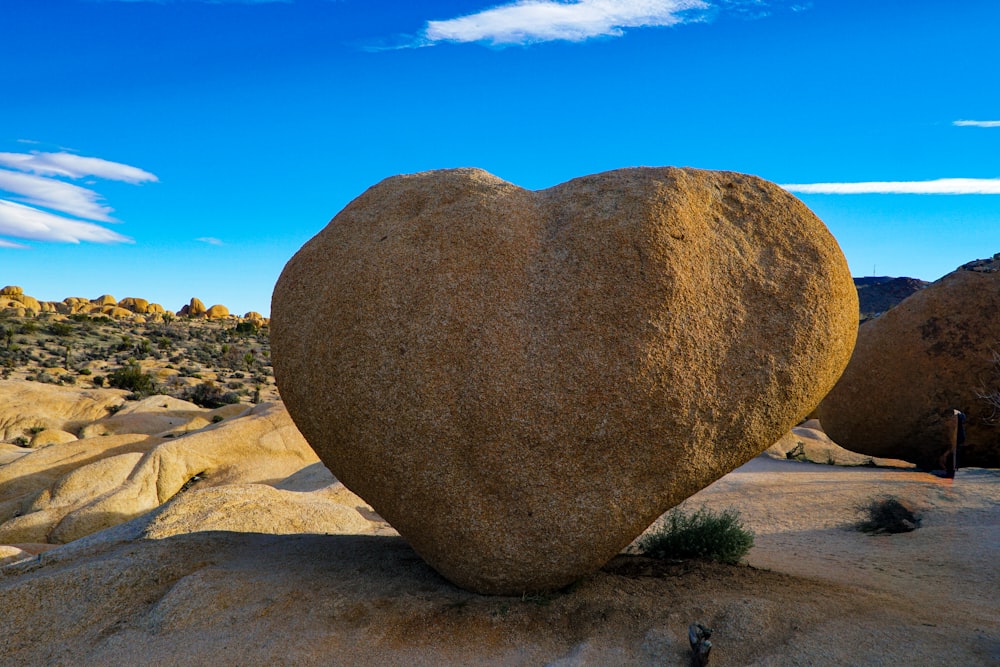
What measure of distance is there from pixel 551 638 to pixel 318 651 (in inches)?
60.3

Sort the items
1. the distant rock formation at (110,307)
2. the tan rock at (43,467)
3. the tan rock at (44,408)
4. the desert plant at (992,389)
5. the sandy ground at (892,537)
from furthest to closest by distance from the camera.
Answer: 1. the distant rock formation at (110,307)
2. the tan rock at (44,408)
3. the desert plant at (992,389)
4. the tan rock at (43,467)
5. the sandy ground at (892,537)

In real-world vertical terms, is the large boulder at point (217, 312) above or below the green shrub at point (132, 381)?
above

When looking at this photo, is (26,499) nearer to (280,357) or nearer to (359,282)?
(280,357)

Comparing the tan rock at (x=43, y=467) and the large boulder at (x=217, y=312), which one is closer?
the tan rock at (x=43, y=467)

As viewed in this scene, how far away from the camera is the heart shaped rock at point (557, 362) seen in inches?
185

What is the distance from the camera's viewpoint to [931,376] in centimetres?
1304

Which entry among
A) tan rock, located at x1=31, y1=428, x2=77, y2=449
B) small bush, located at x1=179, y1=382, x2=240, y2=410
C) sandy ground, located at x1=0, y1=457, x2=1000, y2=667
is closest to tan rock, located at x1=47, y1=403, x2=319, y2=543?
sandy ground, located at x1=0, y1=457, x2=1000, y2=667

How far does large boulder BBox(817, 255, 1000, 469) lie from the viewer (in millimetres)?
12836

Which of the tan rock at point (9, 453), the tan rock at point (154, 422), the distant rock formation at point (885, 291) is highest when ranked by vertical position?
the distant rock formation at point (885, 291)

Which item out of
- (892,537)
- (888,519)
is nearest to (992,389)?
(888,519)

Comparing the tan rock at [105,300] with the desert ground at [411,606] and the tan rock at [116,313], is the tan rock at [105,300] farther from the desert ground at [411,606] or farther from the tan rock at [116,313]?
the desert ground at [411,606]

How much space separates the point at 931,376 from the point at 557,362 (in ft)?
37.2

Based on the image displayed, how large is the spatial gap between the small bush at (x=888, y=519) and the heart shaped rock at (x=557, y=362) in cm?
513

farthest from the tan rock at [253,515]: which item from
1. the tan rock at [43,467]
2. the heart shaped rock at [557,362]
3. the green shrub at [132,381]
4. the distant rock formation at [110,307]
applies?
the distant rock formation at [110,307]
